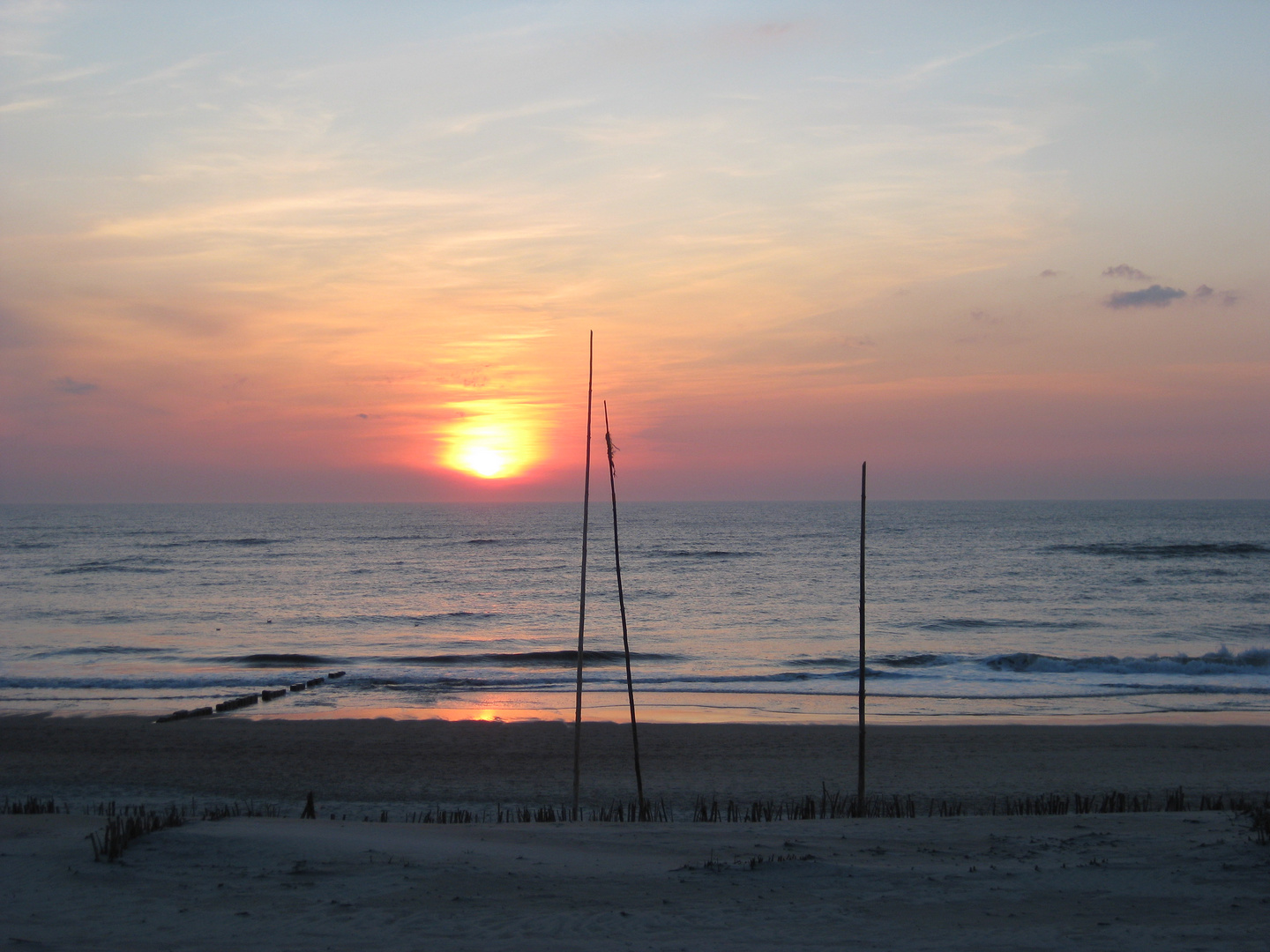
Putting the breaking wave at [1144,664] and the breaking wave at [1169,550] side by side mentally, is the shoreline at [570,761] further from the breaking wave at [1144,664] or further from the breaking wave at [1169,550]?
the breaking wave at [1169,550]

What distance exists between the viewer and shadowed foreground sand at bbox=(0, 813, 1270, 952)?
230 inches

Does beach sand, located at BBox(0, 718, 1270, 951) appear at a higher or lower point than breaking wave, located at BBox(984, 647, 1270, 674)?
higher

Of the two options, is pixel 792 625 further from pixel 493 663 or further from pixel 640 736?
pixel 640 736

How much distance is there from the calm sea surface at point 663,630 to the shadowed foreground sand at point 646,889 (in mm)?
11325

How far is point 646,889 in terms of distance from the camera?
22.3 feet

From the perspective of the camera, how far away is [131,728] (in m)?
17.7

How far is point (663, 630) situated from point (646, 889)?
27.7 m

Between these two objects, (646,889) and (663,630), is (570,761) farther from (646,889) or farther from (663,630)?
(663,630)

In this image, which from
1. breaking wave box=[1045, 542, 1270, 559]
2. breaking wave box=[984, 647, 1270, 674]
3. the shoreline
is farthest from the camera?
breaking wave box=[1045, 542, 1270, 559]

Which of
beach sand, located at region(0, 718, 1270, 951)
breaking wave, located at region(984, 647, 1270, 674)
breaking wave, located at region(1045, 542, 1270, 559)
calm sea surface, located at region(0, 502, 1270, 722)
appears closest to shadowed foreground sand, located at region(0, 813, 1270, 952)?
beach sand, located at region(0, 718, 1270, 951)

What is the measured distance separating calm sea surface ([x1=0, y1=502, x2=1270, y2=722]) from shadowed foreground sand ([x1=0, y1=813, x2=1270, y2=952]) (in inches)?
446

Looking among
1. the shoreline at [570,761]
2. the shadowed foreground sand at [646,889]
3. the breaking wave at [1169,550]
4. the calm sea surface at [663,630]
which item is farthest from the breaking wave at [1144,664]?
the breaking wave at [1169,550]

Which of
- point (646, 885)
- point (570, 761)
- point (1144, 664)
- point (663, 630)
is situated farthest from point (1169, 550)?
point (646, 885)

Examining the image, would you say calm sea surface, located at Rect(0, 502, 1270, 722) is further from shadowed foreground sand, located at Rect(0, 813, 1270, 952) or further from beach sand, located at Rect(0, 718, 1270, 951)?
shadowed foreground sand, located at Rect(0, 813, 1270, 952)
